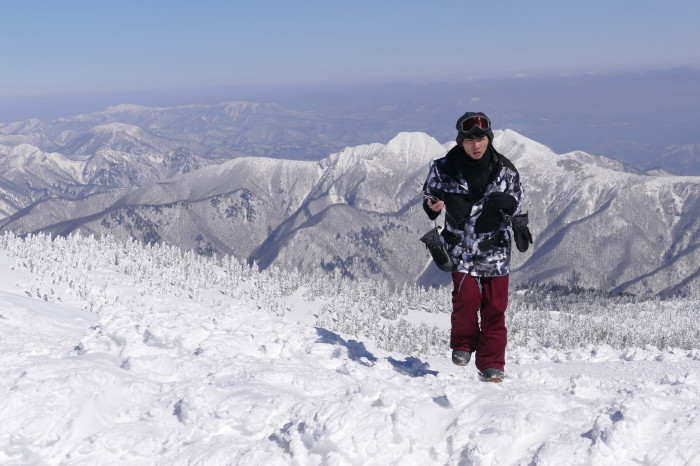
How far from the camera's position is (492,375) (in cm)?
1185

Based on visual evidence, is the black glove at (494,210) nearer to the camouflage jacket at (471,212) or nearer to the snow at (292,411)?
the camouflage jacket at (471,212)

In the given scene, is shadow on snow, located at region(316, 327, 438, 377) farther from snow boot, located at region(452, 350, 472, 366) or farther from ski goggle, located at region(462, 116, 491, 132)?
ski goggle, located at region(462, 116, 491, 132)

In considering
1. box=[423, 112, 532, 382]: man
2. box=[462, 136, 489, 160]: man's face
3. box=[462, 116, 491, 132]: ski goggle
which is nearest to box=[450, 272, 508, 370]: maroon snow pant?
box=[423, 112, 532, 382]: man

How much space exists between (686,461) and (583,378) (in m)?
4.43

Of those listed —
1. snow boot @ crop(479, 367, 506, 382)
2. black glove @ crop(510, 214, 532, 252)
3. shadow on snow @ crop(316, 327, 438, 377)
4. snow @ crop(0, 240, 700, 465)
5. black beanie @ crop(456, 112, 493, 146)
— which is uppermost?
black beanie @ crop(456, 112, 493, 146)

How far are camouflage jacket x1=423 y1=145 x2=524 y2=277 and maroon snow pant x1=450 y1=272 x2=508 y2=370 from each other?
32 centimetres

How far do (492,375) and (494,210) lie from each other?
11.9ft

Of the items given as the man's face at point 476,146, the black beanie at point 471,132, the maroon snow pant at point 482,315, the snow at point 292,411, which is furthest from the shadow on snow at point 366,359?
the black beanie at point 471,132

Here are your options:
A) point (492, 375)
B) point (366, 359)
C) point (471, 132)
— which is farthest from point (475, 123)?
point (366, 359)

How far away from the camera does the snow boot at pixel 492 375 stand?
11734 millimetres

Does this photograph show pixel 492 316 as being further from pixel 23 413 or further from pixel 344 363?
pixel 23 413

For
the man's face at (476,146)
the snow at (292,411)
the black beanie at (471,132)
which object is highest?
the black beanie at (471,132)

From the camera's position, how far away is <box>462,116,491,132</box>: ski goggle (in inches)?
442

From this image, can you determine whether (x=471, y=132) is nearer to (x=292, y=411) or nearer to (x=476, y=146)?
(x=476, y=146)
